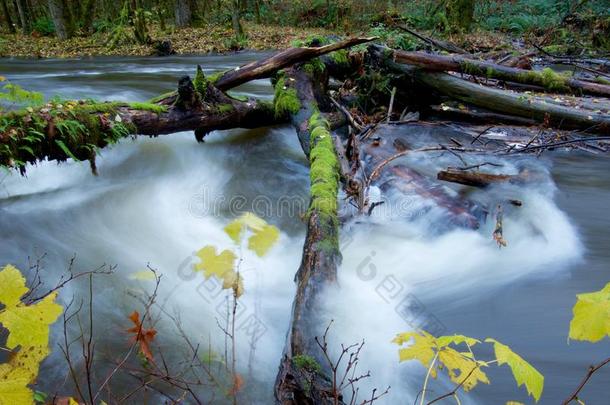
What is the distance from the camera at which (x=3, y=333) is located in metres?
2.96

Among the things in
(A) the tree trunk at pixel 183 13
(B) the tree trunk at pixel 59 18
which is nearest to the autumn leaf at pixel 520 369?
(B) the tree trunk at pixel 59 18

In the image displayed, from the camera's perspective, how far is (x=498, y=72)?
6.17 metres

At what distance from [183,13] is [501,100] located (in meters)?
17.8

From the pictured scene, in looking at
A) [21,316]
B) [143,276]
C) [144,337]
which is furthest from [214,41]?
[21,316]

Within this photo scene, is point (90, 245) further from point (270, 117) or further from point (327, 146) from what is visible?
point (270, 117)

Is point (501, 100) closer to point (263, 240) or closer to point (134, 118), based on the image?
point (134, 118)

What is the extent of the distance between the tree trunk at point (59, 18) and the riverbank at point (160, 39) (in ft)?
1.06

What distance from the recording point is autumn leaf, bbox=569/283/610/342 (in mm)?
1405

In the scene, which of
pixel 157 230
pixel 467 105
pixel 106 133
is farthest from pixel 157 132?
pixel 467 105

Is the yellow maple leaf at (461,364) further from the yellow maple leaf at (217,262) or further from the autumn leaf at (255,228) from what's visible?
the yellow maple leaf at (217,262)

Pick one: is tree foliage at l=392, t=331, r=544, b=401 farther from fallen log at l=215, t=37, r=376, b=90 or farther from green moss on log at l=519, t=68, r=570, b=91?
green moss on log at l=519, t=68, r=570, b=91

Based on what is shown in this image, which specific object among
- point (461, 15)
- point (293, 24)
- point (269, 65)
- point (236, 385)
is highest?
point (461, 15)

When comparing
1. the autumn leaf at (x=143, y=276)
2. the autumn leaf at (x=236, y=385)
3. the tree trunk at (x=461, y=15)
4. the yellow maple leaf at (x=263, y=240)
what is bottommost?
the autumn leaf at (x=236, y=385)

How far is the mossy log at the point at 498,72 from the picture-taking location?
5977 millimetres
